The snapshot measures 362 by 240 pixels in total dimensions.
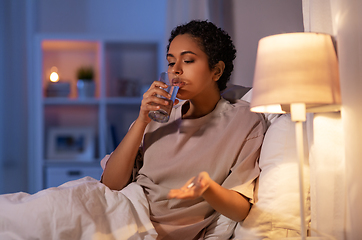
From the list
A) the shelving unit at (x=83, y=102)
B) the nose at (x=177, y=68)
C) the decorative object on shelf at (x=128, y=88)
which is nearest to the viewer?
the nose at (x=177, y=68)

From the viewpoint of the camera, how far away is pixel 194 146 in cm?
128

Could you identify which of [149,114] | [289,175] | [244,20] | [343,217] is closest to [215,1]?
[244,20]

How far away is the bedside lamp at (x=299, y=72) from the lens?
76 centimetres

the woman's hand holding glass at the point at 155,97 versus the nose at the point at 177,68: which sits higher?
the nose at the point at 177,68

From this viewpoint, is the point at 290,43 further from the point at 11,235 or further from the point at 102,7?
the point at 102,7

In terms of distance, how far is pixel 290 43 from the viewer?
31.0 inches

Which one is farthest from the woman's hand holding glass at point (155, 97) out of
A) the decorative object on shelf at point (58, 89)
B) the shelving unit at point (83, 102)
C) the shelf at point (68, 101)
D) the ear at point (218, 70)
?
the decorative object on shelf at point (58, 89)

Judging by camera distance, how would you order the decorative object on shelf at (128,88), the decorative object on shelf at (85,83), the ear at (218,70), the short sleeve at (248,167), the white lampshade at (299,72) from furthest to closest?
the decorative object on shelf at (128,88) → the decorative object on shelf at (85,83) → the ear at (218,70) → the short sleeve at (248,167) → the white lampshade at (299,72)

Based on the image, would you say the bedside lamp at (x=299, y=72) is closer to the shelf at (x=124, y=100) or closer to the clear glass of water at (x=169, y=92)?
the clear glass of water at (x=169, y=92)

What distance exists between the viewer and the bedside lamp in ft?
2.49

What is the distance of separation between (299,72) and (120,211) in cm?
68

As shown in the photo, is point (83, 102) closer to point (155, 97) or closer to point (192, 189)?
point (155, 97)

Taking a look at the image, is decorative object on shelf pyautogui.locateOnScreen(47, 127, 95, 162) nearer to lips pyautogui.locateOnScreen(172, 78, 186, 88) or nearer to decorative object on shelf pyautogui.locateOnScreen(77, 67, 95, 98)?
decorative object on shelf pyautogui.locateOnScreen(77, 67, 95, 98)

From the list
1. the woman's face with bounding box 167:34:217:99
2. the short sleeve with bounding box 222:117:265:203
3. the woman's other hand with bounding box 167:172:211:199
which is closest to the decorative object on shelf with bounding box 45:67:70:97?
the woman's face with bounding box 167:34:217:99
